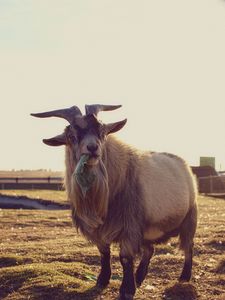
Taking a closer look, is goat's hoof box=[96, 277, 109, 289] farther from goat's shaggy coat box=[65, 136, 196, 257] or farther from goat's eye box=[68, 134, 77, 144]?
goat's eye box=[68, 134, 77, 144]

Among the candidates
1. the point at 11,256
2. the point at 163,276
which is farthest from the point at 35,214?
the point at 163,276

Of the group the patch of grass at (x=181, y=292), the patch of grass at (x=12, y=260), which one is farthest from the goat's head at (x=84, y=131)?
the patch of grass at (x=12, y=260)

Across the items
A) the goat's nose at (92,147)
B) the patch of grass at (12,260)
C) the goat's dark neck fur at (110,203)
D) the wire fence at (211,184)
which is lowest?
the wire fence at (211,184)

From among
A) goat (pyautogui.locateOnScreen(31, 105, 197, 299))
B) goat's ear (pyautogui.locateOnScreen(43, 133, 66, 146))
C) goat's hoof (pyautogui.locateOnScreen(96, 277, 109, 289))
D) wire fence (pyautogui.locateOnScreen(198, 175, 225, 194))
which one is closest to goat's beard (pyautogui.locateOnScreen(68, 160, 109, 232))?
goat (pyautogui.locateOnScreen(31, 105, 197, 299))

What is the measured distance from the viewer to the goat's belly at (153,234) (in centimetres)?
758

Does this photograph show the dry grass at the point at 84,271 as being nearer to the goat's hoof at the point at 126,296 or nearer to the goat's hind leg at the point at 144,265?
the goat's hind leg at the point at 144,265

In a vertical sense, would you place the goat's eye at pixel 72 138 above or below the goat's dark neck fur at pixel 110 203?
above

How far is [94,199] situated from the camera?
7055 millimetres

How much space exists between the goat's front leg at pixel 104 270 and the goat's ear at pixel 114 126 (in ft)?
5.61

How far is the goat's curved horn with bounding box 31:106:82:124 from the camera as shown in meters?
7.31

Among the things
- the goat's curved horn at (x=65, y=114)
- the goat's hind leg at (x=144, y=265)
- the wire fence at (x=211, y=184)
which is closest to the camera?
the goat's curved horn at (x=65, y=114)

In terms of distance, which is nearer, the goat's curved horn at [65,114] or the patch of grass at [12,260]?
the goat's curved horn at [65,114]

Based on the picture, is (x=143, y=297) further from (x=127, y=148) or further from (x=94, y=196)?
(x=127, y=148)

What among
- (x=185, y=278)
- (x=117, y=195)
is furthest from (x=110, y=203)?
(x=185, y=278)
